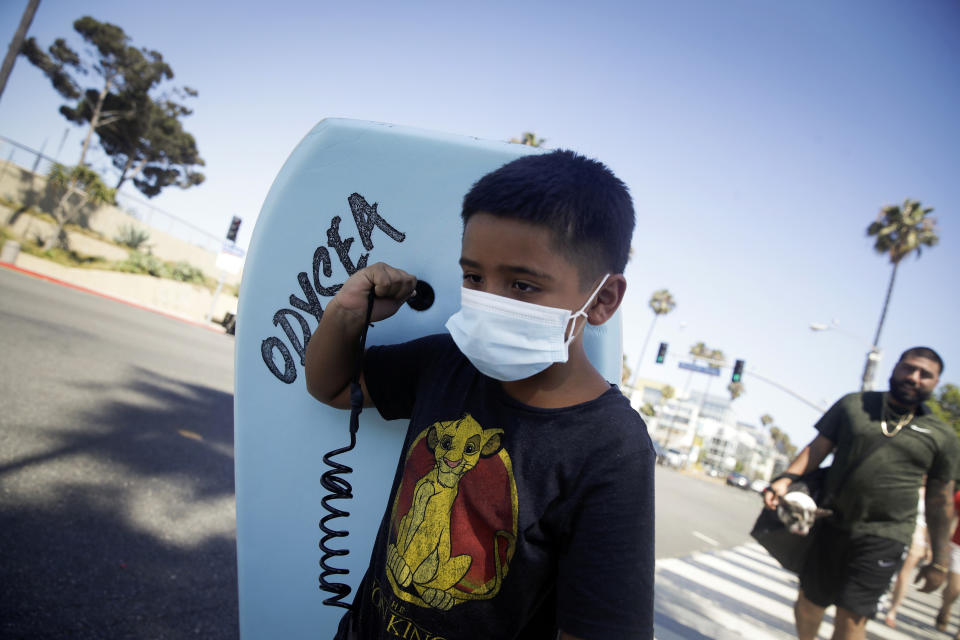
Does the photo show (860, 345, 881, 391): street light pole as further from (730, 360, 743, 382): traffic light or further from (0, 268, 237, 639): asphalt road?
(0, 268, 237, 639): asphalt road

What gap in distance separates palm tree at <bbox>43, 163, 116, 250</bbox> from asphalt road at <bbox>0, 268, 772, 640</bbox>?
722 inches

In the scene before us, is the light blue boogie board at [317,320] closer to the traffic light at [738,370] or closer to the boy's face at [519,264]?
the boy's face at [519,264]

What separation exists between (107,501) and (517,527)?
2971 mm

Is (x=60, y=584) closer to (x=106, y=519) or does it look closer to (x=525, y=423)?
(x=106, y=519)

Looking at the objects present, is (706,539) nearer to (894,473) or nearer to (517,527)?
(894,473)

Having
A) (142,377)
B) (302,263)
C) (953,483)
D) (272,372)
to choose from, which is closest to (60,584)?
(272,372)

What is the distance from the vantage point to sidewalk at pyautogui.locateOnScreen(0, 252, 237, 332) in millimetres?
18325

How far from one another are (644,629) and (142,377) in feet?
22.1

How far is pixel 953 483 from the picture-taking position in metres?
2.71

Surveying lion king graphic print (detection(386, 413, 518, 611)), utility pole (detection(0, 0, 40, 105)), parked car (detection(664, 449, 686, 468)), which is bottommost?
parked car (detection(664, 449, 686, 468))

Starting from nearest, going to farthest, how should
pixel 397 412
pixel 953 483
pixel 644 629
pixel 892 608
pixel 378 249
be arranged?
pixel 644 629 → pixel 397 412 → pixel 378 249 → pixel 953 483 → pixel 892 608

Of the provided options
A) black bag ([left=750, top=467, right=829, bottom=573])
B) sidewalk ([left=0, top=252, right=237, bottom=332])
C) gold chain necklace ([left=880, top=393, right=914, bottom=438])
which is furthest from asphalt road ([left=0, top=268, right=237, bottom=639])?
sidewalk ([left=0, top=252, right=237, bottom=332])

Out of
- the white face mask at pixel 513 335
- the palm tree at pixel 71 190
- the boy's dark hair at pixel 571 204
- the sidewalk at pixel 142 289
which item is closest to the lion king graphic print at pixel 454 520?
the white face mask at pixel 513 335

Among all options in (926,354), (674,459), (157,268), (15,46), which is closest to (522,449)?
(926,354)
